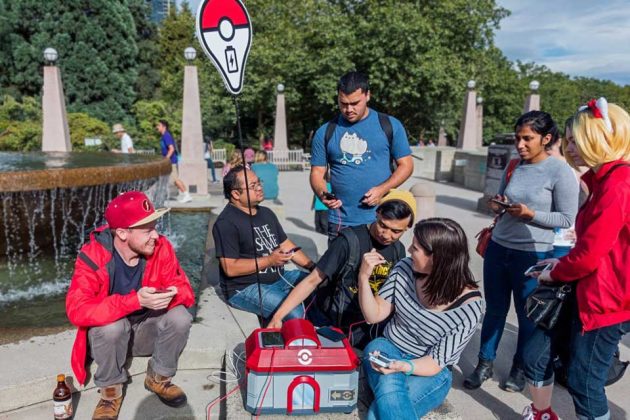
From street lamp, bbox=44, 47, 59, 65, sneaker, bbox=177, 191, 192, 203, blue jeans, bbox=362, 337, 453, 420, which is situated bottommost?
blue jeans, bbox=362, 337, 453, 420

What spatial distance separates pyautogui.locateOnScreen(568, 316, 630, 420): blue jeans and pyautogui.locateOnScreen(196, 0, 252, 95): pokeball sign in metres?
2.40

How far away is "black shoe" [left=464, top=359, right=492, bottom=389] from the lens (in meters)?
3.30

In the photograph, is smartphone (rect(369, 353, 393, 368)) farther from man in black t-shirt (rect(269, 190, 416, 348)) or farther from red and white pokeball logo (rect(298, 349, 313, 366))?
man in black t-shirt (rect(269, 190, 416, 348))

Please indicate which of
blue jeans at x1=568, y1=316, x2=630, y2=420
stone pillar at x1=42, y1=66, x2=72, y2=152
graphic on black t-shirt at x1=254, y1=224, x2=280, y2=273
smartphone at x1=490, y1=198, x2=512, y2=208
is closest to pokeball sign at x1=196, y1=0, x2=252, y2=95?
graphic on black t-shirt at x1=254, y1=224, x2=280, y2=273

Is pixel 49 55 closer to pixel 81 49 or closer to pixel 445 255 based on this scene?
pixel 445 255

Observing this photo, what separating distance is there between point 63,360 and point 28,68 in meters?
30.3

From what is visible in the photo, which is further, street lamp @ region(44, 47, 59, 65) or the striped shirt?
street lamp @ region(44, 47, 59, 65)

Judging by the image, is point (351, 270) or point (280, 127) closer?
point (351, 270)

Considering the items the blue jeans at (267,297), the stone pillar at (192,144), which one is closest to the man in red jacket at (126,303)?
the blue jeans at (267,297)

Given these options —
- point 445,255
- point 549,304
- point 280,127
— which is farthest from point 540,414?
point 280,127

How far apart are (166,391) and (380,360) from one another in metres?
1.33

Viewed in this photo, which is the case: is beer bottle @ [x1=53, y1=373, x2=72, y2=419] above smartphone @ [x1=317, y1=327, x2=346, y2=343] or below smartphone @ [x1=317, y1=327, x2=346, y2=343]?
below

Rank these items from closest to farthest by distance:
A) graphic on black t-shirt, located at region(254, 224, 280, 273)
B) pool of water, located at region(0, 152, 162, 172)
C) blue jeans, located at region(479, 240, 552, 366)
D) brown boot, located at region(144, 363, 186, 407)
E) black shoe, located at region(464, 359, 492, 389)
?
brown boot, located at region(144, 363, 186, 407), blue jeans, located at region(479, 240, 552, 366), black shoe, located at region(464, 359, 492, 389), graphic on black t-shirt, located at region(254, 224, 280, 273), pool of water, located at region(0, 152, 162, 172)

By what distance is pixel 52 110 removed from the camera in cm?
1071
